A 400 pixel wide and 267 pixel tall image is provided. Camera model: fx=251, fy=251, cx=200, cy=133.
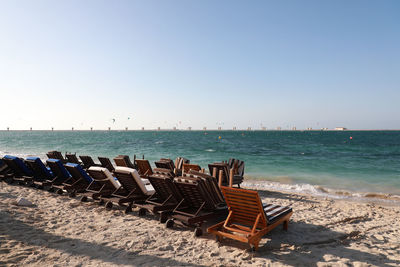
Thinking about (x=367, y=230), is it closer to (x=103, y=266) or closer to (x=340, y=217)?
(x=340, y=217)

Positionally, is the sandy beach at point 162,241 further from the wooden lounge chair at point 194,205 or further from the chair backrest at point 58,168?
the chair backrest at point 58,168

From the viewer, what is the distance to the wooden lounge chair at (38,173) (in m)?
8.78

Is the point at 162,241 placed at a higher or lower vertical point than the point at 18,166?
lower

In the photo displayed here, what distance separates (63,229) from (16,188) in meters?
5.30

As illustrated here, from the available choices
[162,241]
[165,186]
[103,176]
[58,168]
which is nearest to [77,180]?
[58,168]

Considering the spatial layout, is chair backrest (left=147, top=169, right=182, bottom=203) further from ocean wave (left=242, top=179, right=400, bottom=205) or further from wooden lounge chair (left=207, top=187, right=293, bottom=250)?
ocean wave (left=242, top=179, right=400, bottom=205)

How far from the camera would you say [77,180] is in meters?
7.92

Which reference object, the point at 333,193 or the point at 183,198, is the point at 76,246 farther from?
the point at 333,193

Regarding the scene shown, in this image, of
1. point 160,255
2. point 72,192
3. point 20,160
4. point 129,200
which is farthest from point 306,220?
point 20,160

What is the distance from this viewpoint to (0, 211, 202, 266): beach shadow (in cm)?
381

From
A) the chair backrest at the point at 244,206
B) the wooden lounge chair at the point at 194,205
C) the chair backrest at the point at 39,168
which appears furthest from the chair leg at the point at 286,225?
the chair backrest at the point at 39,168

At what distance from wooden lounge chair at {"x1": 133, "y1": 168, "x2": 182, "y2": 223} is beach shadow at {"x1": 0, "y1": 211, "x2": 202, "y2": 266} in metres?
1.46

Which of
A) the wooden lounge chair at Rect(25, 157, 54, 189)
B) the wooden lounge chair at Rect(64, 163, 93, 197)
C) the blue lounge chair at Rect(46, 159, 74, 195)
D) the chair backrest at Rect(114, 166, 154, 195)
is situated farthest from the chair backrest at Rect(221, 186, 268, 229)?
the wooden lounge chair at Rect(25, 157, 54, 189)

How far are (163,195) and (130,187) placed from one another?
1.11 metres
